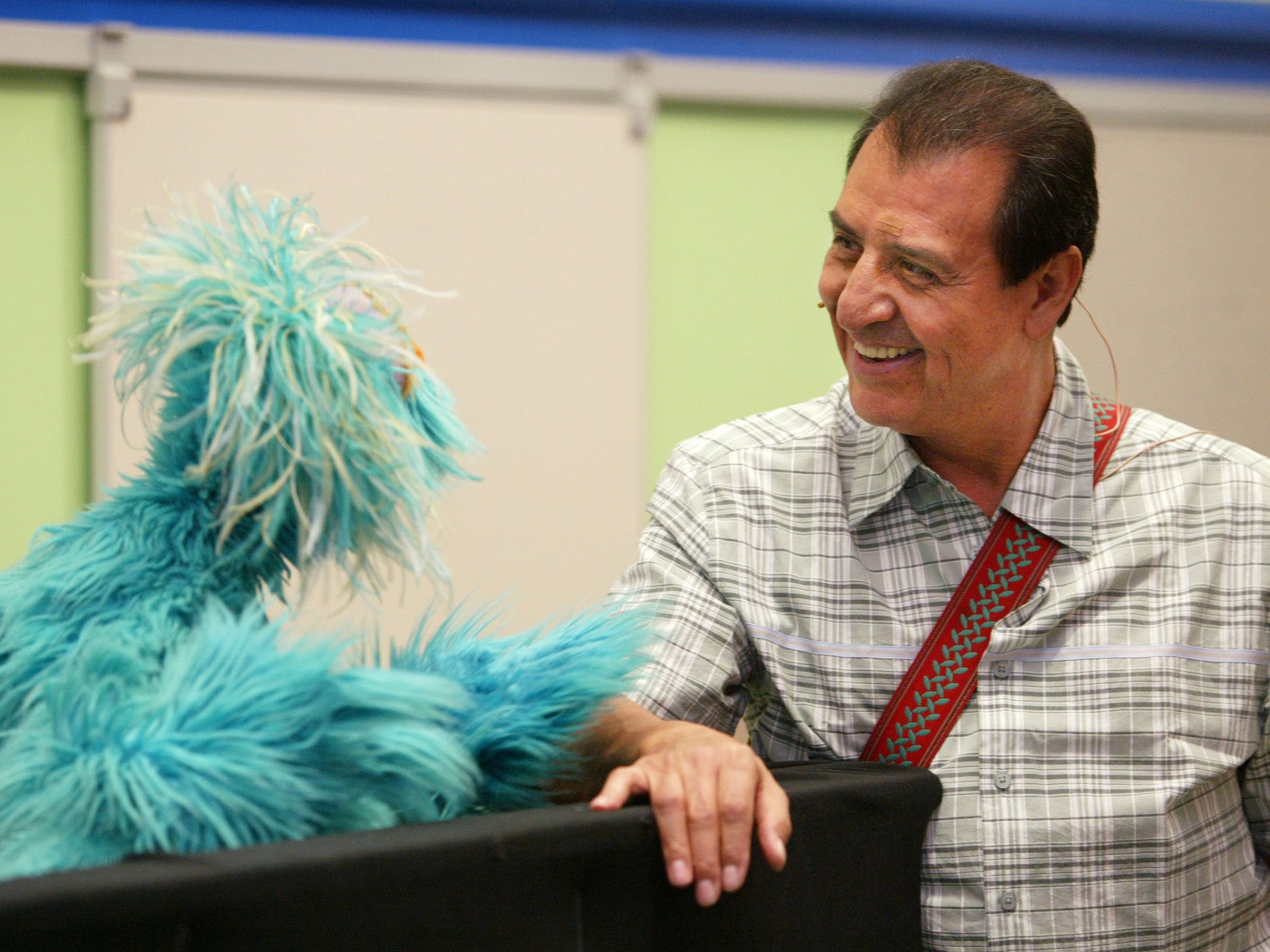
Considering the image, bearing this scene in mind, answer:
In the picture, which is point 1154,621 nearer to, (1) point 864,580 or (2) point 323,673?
(1) point 864,580

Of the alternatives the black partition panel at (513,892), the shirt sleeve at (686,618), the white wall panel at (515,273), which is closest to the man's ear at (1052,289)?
the shirt sleeve at (686,618)

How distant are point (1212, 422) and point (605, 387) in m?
1.21

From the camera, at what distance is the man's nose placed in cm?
111

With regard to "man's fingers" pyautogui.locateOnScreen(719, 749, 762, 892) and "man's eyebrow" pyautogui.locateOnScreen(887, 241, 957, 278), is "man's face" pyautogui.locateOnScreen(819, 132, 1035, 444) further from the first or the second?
"man's fingers" pyautogui.locateOnScreen(719, 749, 762, 892)

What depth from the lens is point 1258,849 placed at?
114 centimetres

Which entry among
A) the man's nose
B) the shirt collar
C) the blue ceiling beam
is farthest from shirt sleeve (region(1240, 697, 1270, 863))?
the blue ceiling beam

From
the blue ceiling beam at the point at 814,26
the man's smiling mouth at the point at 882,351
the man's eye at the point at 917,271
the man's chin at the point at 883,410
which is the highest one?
the blue ceiling beam at the point at 814,26

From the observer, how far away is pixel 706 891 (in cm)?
75

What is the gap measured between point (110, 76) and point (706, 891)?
5.27 feet

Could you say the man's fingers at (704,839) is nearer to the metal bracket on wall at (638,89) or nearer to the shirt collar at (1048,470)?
the shirt collar at (1048,470)

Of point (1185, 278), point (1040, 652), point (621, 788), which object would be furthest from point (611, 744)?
point (1185, 278)

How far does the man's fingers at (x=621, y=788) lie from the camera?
74 cm

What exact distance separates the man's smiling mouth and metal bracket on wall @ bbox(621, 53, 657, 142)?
3.53 feet

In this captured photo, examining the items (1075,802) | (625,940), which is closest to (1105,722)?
(1075,802)
